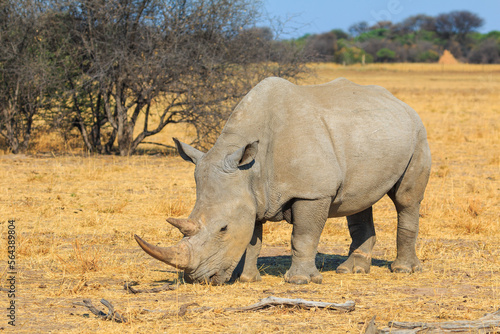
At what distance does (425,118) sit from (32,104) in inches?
556

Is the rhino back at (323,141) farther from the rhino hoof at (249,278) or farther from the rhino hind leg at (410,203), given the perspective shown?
the rhino hoof at (249,278)

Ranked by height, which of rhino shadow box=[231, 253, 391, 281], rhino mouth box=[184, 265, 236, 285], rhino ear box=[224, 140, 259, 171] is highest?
rhino ear box=[224, 140, 259, 171]

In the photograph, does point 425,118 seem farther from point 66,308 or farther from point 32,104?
point 66,308

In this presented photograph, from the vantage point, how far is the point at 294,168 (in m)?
6.64

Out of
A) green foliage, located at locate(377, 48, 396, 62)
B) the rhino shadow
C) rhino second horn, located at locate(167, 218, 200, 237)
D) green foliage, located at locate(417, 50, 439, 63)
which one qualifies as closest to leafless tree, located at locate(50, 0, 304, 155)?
the rhino shadow

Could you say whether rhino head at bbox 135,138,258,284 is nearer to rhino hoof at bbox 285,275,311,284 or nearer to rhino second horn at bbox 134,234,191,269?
rhino second horn at bbox 134,234,191,269

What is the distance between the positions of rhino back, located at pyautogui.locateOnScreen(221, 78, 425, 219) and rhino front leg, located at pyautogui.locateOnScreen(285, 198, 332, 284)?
0.11m

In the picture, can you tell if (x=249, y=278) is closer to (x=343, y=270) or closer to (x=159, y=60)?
(x=343, y=270)

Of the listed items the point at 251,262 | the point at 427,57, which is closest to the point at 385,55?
the point at 427,57

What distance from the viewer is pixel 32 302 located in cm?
616

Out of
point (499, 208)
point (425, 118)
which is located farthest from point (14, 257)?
point (425, 118)

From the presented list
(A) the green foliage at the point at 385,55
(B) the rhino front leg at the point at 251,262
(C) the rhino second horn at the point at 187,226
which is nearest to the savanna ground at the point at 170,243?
(B) the rhino front leg at the point at 251,262

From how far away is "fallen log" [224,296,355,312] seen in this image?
5781mm

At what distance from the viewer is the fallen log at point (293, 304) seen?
19.0ft
